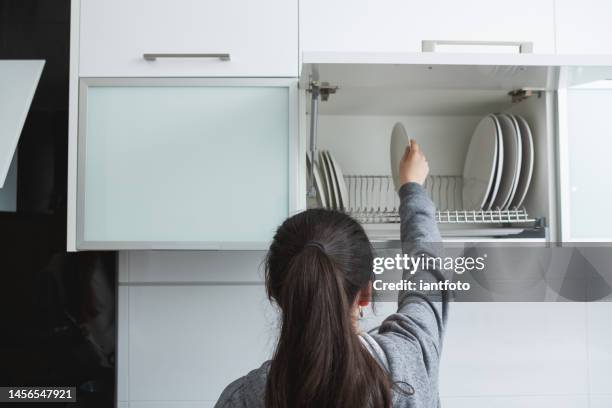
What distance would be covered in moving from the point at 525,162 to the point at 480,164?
0.37 feet

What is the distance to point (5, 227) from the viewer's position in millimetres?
1405

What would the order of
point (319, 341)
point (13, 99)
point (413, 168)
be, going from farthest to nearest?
point (13, 99), point (413, 168), point (319, 341)

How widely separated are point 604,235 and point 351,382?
746 millimetres

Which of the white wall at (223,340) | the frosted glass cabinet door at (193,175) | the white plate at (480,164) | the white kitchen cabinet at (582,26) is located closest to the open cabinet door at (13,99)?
the frosted glass cabinet door at (193,175)

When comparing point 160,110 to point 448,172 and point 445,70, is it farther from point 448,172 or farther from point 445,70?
point 448,172

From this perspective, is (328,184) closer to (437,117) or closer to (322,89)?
(322,89)

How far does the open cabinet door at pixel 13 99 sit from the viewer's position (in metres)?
1.04

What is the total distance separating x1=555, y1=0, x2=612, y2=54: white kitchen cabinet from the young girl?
0.70m

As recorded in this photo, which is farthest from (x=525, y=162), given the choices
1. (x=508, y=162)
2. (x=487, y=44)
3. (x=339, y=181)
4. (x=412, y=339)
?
(x=412, y=339)

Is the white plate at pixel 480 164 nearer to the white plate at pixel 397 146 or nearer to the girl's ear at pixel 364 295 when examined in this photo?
the white plate at pixel 397 146

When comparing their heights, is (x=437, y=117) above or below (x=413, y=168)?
above

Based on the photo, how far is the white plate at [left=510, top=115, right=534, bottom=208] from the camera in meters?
1.19

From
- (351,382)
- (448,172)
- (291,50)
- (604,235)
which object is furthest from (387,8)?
(351,382)

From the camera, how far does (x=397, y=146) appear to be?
1287 mm
